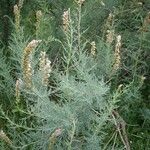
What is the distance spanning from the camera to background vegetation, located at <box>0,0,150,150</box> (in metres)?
1.89

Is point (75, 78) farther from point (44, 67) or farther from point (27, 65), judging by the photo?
point (27, 65)

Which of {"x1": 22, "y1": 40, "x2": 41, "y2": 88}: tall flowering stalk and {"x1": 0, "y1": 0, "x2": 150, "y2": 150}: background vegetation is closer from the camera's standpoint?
{"x1": 22, "y1": 40, "x2": 41, "y2": 88}: tall flowering stalk

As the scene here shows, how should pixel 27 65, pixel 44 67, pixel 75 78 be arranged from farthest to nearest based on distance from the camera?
pixel 75 78 → pixel 44 67 → pixel 27 65

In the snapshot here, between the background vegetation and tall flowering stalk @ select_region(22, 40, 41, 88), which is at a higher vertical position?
tall flowering stalk @ select_region(22, 40, 41, 88)

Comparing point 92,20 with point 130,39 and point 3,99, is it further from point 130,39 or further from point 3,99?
point 3,99

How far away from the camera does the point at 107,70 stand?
2.29 metres

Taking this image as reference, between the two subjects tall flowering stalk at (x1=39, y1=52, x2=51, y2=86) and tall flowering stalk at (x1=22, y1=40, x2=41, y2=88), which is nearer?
tall flowering stalk at (x1=22, y1=40, x2=41, y2=88)

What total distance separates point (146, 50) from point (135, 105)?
0.36m

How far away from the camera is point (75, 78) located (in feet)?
7.20

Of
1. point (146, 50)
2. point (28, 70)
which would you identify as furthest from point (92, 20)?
point (28, 70)

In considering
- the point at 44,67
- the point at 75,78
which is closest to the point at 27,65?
the point at 44,67

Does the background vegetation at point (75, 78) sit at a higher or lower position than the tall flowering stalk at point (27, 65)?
lower

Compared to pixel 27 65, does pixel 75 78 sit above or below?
below

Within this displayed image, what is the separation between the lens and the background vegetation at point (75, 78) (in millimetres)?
1893
